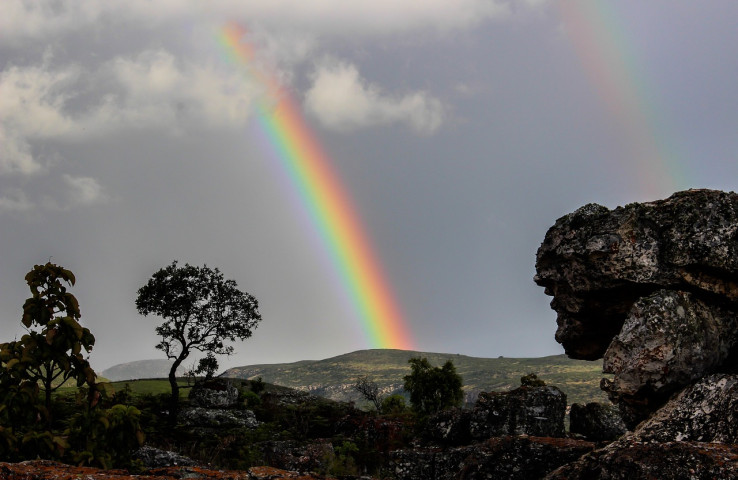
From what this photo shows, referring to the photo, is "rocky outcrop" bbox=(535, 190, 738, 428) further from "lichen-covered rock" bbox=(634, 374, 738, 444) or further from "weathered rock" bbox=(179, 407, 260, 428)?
"weathered rock" bbox=(179, 407, 260, 428)

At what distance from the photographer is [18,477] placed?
7551 millimetres

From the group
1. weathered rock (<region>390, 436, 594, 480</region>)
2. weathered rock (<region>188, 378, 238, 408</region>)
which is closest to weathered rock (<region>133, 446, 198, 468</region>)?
weathered rock (<region>390, 436, 594, 480</region>)

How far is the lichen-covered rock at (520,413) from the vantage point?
28.3m

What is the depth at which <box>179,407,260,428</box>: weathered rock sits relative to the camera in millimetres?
41312

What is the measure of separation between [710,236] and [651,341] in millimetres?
3254

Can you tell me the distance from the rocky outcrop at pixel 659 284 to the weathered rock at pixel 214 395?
37466 millimetres

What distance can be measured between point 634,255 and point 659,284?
98cm

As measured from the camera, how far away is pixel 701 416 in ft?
41.2

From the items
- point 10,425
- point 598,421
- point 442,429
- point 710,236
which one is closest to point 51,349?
point 10,425

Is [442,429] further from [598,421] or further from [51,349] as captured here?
[51,349]

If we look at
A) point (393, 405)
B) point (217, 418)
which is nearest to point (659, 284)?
point (217, 418)

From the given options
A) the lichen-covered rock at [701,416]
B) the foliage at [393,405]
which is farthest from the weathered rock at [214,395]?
the lichen-covered rock at [701,416]

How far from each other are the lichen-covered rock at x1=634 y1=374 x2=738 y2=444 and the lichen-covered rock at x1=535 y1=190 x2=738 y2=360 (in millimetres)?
3003

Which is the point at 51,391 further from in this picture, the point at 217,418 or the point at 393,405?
the point at 393,405
